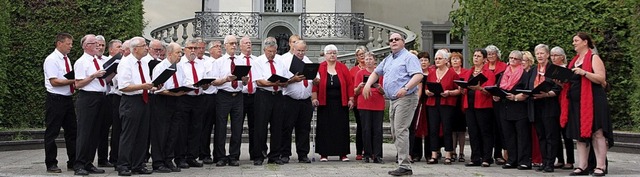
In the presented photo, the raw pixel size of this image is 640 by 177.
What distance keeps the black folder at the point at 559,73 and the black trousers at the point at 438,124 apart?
226 centimetres

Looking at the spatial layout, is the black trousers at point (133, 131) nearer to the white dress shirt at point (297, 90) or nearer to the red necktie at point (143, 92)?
the red necktie at point (143, 92)

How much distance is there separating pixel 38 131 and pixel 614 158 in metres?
9.25

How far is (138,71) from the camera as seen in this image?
11000 mm

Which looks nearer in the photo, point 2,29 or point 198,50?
point 198,50

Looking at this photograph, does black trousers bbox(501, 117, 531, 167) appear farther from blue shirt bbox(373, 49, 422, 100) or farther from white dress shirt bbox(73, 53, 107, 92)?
white dress shirt bbox(73, 53, 107, 92)

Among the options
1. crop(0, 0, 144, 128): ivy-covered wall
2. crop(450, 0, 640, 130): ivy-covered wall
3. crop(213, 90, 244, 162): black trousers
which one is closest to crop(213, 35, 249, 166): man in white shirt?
crop(213, 90, 244, 162): black trousers

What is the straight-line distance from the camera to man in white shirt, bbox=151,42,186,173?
11.6 metres

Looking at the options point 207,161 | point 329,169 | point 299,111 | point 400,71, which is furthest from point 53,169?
point 400,71

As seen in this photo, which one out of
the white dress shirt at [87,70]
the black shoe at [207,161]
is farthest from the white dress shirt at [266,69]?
the white dress shirt at [87,70]

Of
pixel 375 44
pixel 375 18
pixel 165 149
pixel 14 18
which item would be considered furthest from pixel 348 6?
pixel 165 149

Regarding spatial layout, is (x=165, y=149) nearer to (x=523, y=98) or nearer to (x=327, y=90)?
(x=327, y=90)

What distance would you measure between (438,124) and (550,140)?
1.88m

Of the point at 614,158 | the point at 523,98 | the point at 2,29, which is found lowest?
the point at 614,158

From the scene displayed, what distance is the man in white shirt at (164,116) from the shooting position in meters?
11.6
